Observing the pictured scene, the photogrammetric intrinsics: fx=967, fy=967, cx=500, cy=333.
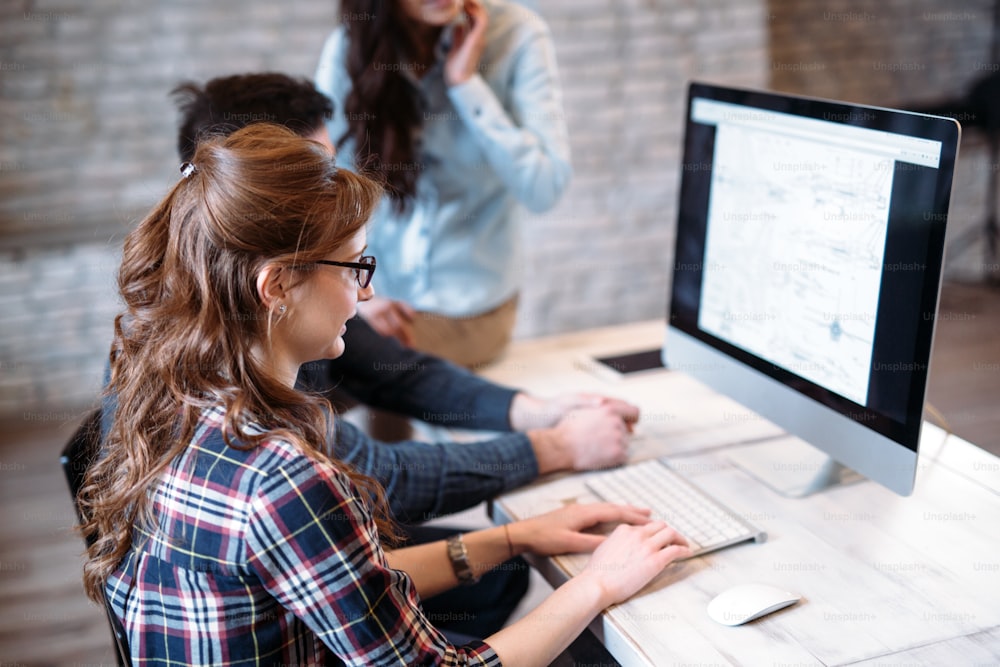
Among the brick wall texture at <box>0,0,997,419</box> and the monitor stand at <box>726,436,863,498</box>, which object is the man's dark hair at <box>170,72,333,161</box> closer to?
the monitor stand at <box>726,436,863,498</box>

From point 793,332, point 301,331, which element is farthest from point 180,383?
point 793,332

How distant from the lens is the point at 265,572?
88 centimetres

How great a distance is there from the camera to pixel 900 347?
3.57 feet

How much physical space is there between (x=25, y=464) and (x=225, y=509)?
239cm

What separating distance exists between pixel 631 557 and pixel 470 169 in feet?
3.65

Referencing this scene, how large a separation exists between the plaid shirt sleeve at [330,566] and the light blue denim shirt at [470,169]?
1.13 meters

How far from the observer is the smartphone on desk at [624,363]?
1.73 m

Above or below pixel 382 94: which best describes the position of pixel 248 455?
below

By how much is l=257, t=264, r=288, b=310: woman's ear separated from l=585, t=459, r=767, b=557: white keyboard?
559 mm

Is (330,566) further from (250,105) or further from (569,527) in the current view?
(250,105)

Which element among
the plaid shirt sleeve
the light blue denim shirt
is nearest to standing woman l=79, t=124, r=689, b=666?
the plaid shirt sleeve

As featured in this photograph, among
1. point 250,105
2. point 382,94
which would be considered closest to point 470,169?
point 382,94

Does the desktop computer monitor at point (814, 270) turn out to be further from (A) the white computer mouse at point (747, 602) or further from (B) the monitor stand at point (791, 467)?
(A) the white computer mouse at point (747, 602)

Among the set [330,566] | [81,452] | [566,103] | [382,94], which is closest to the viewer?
[330,566]
